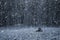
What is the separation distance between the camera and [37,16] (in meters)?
4.55

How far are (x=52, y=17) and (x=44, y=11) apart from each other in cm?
40

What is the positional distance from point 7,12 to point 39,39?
2225 millimetres

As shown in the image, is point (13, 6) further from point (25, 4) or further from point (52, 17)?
point (52, 17)

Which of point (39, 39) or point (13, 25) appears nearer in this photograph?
point (39, 39)

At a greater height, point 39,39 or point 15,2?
point 15,2

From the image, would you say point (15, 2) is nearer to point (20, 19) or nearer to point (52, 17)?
point (20, 19)

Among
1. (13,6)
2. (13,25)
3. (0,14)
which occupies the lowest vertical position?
(13,25)

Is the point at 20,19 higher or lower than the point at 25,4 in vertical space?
lower

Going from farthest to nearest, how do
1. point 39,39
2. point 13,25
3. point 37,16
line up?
point 37,16
point 13,25
point 39,39

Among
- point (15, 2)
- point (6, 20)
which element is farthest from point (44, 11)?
point (6, 20)

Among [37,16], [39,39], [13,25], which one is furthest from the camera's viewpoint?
[37,16]

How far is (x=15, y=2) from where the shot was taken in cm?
449

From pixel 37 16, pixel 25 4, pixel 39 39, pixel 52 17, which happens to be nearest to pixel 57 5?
pixel 52 17

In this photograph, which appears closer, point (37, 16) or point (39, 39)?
point (39, 39)
